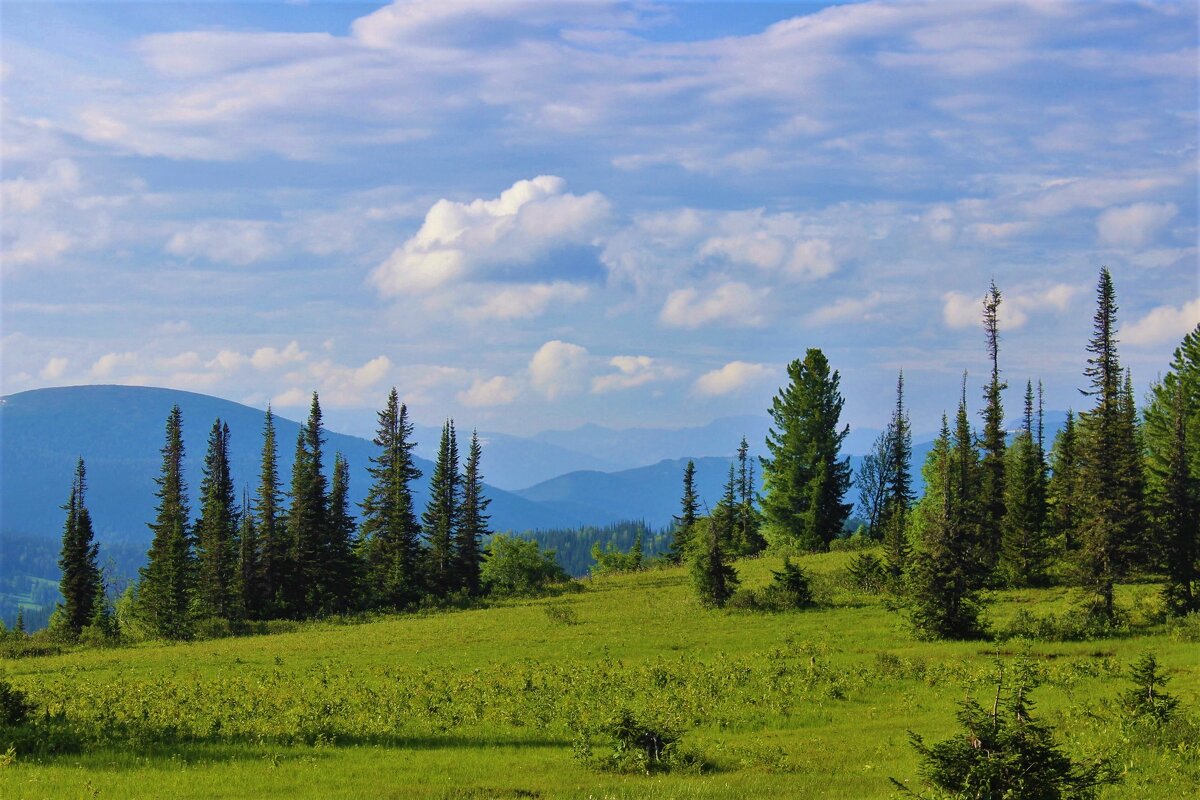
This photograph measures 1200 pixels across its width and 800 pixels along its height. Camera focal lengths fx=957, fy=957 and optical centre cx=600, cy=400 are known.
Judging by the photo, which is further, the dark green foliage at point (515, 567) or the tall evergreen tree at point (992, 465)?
the dark green foliage at point (515, 567)

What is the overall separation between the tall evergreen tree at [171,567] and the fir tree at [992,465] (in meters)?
53.9

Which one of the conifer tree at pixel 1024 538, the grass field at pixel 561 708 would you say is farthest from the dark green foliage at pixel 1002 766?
the conifer tree at pixel 1024 538

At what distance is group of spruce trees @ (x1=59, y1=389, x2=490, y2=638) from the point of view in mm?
79938

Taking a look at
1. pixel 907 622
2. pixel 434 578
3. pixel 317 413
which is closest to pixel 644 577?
pixel 434 578

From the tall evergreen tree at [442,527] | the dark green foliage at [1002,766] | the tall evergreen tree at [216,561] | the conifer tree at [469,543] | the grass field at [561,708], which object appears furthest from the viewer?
the conifer tree at [469,543]

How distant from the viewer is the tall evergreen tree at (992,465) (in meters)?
63.1

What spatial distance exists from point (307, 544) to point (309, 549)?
0.46m

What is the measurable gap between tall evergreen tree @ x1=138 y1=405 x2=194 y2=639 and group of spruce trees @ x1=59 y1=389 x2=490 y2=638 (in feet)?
0.91

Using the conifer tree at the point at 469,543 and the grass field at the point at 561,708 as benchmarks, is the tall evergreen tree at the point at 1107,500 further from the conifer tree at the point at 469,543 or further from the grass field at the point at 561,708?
the conifer tree at the point at 469,543

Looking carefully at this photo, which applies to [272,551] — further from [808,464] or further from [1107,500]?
[1107,500]

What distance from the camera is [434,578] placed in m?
86.2

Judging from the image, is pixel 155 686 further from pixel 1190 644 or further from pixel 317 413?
→ pixel 317 413

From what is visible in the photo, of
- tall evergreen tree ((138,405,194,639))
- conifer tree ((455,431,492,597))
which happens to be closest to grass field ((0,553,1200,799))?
tall evergreen tree ((138,405,194,639))

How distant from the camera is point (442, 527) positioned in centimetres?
8769
